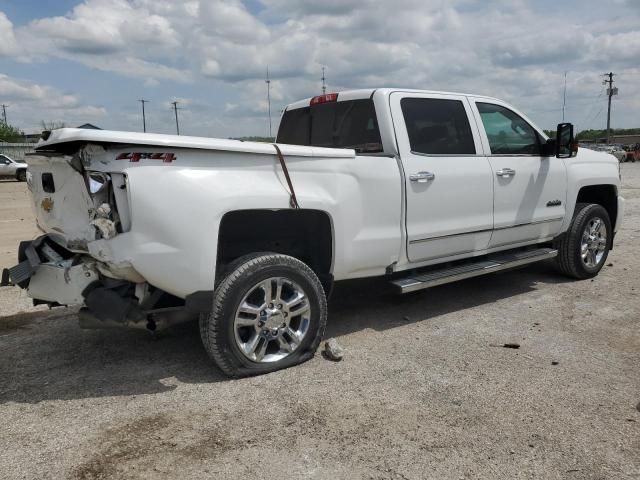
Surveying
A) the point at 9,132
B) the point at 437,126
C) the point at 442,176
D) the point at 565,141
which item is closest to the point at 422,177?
the point at 442,176

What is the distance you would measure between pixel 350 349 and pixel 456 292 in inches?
81.1

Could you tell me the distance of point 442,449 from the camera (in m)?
2.93

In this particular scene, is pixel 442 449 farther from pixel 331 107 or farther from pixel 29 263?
pixel 331 107

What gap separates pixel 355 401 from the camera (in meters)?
3.48

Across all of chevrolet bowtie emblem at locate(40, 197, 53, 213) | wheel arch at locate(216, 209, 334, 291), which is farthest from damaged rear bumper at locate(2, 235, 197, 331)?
wheel arch at locate(216, 209, 334, 291)

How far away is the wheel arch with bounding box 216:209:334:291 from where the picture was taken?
410 centimetres

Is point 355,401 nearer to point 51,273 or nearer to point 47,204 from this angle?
Result: point 51,273

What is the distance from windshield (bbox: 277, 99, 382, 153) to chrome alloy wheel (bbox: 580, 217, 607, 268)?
3.08 meters

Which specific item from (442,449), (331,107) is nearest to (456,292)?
(331,107)

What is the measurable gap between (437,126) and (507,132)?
3.43 ft

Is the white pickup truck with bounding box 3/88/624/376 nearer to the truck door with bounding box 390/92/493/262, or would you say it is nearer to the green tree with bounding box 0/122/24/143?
the truck door with bounding box 390/92/493/262

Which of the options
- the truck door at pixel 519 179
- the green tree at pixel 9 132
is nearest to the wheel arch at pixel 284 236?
the truck door at pixel 519 179

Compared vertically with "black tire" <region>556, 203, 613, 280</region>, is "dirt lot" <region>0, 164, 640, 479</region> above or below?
below

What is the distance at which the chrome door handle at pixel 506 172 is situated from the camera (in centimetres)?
532
